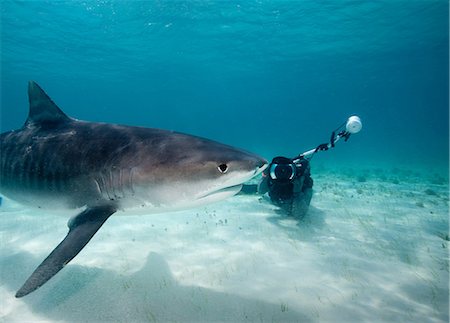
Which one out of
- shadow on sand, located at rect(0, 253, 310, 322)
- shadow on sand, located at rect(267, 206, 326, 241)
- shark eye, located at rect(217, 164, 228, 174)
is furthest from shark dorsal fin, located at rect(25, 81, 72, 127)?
shadow on sand, located at rect(267, 206, 326, 241)

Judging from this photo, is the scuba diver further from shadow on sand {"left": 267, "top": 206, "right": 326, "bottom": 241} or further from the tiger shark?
the tiger shark

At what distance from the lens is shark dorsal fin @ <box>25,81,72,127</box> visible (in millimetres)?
4129

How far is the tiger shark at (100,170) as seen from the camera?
272 cm

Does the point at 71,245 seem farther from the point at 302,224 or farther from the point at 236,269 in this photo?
the point at 302,224

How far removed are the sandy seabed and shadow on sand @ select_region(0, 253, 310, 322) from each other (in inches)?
0.5

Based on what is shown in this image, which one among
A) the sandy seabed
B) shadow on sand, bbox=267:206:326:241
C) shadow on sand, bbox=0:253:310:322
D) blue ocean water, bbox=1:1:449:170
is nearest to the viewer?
shadow on sand, bbox=0:253:310:322

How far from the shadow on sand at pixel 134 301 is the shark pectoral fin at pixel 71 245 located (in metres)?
0.97

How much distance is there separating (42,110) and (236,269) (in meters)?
3.76

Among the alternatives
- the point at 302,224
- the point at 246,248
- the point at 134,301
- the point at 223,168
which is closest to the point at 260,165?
the point at 223,168

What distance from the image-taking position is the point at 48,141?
3.83 m

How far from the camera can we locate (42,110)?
4.17 m

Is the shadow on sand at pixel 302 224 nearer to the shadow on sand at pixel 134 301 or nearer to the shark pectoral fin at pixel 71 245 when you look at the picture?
the shadow on sand at pixel 134 301

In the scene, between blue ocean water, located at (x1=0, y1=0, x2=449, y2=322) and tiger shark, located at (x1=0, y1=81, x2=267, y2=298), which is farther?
blue ocean water, located at (x1=0, y1=0, x2=449, y2=322)

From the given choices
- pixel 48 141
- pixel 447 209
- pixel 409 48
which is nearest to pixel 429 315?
pixel 48 141
